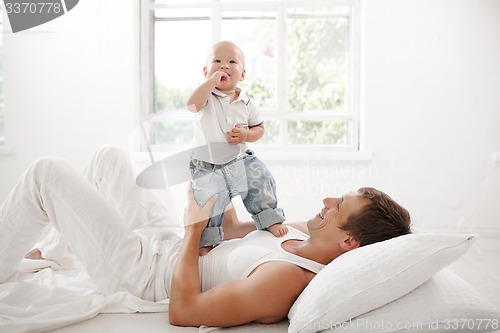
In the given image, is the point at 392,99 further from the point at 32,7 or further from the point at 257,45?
the point at 32,7

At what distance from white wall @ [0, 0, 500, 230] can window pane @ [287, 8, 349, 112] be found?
0.29 m

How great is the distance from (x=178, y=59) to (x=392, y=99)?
164 centimetres

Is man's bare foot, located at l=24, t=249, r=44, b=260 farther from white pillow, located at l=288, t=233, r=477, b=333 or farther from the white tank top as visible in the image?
white pillow, located at l=288, t=233, r=477, b=333

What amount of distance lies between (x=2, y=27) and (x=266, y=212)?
9.89ft

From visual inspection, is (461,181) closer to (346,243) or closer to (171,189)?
(171,189)

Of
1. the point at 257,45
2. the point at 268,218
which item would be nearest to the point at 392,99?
the point at 257,45

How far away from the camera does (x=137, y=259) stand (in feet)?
5.33

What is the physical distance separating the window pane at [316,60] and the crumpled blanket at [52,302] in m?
2.49

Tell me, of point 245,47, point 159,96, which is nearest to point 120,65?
point 159,96

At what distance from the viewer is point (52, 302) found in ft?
4.98

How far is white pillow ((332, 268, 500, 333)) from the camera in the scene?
48.2 inches

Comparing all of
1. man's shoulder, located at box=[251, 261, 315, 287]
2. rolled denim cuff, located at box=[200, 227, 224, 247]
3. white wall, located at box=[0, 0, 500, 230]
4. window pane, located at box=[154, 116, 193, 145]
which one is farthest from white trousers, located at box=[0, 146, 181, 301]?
window pane, located at box=[154, 116, 193, 145]

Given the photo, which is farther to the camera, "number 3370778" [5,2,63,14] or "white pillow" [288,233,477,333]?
"number 3370778" [5,2,63,14]

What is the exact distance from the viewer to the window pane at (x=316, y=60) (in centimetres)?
384
